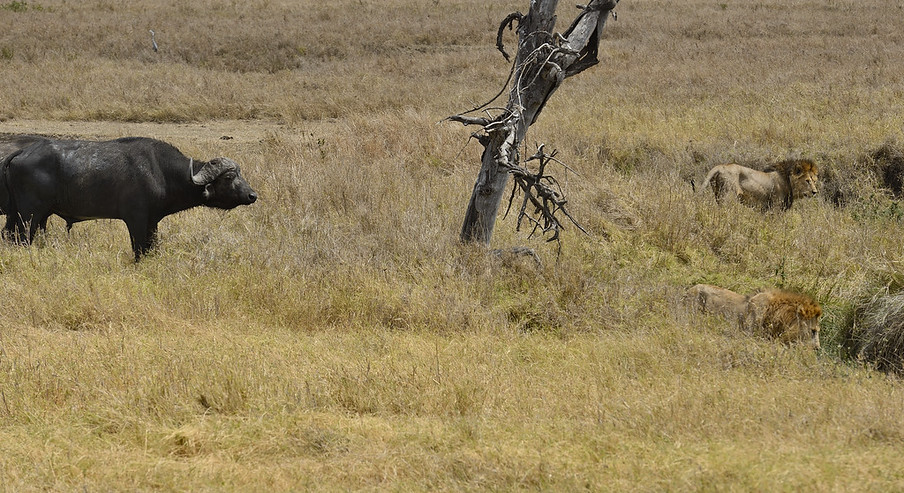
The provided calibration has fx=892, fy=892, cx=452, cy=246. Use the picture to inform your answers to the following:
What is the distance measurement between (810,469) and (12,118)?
1985 centimetres

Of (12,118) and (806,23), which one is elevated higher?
(806,23)

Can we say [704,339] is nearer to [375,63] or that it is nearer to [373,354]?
[373,354]

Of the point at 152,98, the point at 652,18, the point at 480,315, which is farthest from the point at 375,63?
the point at 480,315

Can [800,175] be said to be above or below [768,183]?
above

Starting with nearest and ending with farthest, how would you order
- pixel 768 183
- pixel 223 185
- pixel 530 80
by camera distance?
pixel 530 80 < pixel 223 185 < pixel 768 183

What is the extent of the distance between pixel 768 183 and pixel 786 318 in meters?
5.27

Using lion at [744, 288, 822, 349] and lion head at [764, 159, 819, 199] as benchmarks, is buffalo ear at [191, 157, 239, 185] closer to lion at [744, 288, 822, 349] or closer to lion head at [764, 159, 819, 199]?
lion at [744, 288, 822, 349]

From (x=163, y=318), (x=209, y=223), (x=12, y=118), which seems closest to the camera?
(x=163, y=318)

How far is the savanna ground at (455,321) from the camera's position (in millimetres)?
5332

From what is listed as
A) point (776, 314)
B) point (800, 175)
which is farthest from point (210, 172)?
point (800, 175)

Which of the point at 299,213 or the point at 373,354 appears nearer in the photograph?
the point at 373,354

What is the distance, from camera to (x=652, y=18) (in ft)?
115

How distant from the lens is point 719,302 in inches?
326

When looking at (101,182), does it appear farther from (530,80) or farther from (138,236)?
(530,80)
